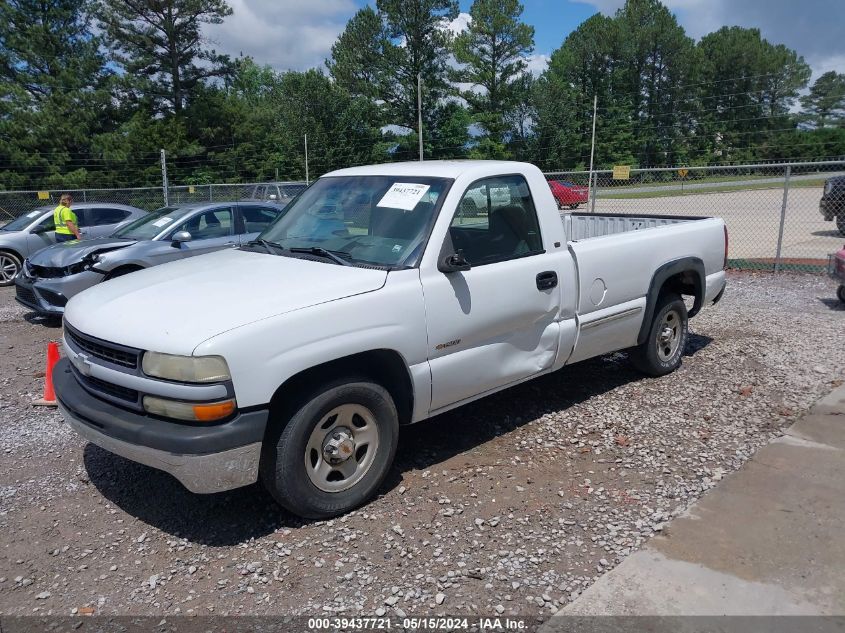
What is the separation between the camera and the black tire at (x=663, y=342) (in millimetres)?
5962

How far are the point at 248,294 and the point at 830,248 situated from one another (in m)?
14.7

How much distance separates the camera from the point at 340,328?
3.56m

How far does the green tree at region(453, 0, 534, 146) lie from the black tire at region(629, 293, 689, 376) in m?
41.0

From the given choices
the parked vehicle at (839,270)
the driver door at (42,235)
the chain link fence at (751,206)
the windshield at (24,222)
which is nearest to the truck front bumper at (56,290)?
the driver door at (42,235)

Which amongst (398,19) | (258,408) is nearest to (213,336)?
(258,408)


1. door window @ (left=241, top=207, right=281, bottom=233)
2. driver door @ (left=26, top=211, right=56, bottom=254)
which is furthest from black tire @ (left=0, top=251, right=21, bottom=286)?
door window @ (left=241, top=207, right=281, bottom=233)

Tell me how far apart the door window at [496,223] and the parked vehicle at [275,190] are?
14.5 meters

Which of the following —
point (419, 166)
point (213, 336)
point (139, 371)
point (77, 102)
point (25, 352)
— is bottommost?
point (25, 352)

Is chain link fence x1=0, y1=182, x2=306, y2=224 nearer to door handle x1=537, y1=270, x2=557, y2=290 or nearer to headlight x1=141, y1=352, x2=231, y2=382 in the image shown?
door handle x1=537, y1=270, x2=557, y2=290

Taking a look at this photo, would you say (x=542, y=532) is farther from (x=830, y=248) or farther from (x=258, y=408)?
(x=830, y=248)

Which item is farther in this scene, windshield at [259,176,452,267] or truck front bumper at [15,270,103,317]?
truck front bumper at [15,270,103,317]

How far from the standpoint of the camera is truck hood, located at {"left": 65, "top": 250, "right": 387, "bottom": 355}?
3.33 m

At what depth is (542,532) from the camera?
3.66 metres

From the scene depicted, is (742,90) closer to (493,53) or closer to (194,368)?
(493,53)
